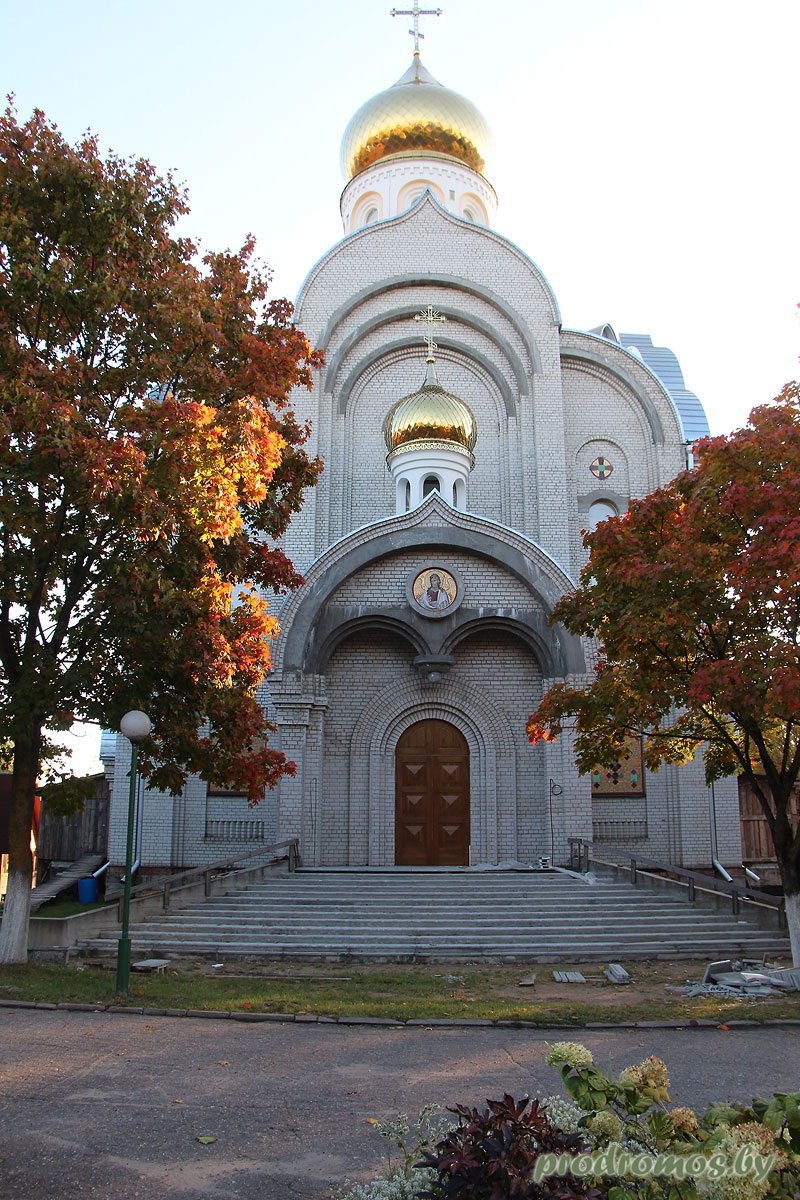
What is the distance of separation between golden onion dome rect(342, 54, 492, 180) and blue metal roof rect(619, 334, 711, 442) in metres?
5.97

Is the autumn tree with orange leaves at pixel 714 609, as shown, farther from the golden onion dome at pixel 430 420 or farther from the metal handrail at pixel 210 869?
the golden onion dome at pixel 430 420

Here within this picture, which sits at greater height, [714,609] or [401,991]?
[714,609]

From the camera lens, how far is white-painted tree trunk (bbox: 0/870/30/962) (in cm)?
982

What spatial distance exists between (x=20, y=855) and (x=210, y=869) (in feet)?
12.9

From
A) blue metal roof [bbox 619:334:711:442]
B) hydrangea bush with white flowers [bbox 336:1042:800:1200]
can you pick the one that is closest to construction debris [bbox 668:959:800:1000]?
hydrangea bush with white flowers [bbox 336:1042:800:1200]

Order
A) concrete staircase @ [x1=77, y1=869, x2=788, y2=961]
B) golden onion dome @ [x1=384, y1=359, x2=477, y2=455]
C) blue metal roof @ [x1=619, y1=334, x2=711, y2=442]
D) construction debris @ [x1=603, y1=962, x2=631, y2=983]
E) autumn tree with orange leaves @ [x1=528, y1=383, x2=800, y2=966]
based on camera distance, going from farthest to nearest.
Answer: blue metal roof @ [x1=619, y1=334, x2=711, y2=442]
golden onion dome @ [x1=384, y1=359, x2=477, y2=455]
concrete staircase @ [x1=77, y1=869, x2=788, y2=961]
construction debris @ [x1=603, y1=962, x2=631, y2=983]
autumn tree with orange leaves @ [x1=528, y1=383, x2=800, y2=966]

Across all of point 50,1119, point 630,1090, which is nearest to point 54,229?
point 50,1119

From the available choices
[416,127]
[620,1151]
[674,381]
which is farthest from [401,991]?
[416,127]

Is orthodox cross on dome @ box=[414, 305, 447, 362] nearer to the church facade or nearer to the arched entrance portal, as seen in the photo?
the church facade

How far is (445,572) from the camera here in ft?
55.5

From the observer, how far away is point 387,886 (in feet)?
45.9

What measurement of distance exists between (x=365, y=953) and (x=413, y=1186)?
26.7ft

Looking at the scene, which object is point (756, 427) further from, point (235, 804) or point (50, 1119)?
point (235, 804)

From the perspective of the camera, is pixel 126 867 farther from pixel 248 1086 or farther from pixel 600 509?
pixel 600 509
